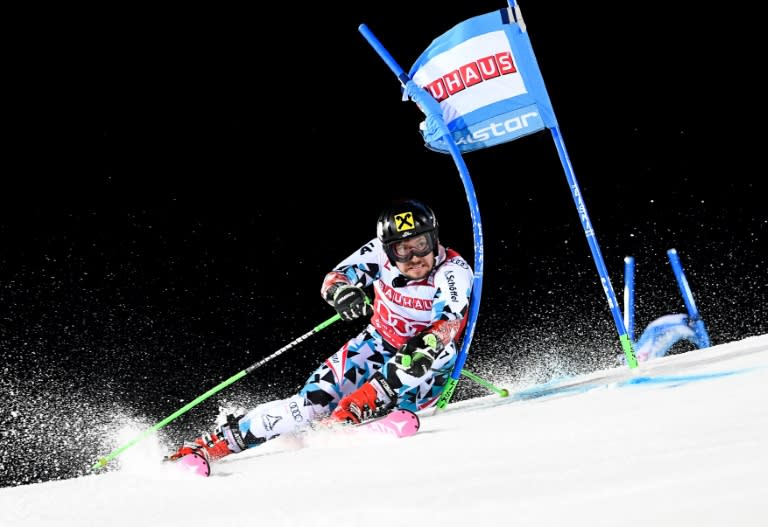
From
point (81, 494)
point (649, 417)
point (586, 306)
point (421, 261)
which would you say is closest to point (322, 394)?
point (421, 261)

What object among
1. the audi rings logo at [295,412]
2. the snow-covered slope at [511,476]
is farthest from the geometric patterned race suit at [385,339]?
the snow-covered slope at [511,476]

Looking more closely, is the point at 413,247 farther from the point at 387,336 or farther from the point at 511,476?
the point at 511,476

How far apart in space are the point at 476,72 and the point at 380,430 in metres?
2.11

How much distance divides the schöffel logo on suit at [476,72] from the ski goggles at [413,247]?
3.12 feet

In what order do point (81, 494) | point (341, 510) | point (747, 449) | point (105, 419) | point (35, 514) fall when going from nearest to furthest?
point (747, 449) → point (341, 510) → point (35, 514) → point (81, 494) → point (105, 419)

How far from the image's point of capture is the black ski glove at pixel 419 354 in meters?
3.35

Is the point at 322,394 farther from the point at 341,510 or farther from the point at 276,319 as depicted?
the point at 276,319

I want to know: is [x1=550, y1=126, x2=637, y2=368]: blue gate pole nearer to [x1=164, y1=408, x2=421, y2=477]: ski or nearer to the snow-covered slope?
the snow-covered slope

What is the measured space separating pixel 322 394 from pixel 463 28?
2.14 m

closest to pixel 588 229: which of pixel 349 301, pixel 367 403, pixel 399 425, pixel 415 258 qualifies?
pixel 415 258

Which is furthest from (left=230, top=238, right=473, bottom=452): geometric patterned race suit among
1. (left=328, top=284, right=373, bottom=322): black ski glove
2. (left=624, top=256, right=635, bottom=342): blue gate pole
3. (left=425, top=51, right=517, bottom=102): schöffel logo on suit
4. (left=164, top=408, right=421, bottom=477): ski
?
(left=624, top=256, right=635, bottom=342): blue gate pole

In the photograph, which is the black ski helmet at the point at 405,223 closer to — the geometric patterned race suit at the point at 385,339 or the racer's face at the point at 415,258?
the racer's face at the point at 415,258

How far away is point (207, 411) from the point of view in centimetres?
658

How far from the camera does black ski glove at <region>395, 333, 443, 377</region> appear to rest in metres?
3.35
